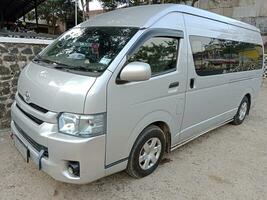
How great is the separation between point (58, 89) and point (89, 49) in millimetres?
734

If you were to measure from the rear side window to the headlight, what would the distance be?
69.1 inches

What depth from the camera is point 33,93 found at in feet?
9.09

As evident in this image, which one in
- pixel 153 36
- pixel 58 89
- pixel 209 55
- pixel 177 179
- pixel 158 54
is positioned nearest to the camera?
pixel 58 89

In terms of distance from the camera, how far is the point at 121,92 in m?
2.63

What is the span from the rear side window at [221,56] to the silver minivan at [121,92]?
0.6 inches

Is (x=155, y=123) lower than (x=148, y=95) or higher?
lower

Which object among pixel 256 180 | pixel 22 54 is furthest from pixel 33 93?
pixel 256 180

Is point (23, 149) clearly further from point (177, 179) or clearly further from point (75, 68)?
point (177, 179)

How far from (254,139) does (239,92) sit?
872 millimetres

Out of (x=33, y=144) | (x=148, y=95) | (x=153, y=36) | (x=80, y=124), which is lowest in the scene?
(x=33, y=144)

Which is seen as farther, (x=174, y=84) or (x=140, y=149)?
(x=174, y=84)

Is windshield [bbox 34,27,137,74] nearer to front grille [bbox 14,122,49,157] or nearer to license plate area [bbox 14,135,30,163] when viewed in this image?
front grille [bbox 14,122,49,157]

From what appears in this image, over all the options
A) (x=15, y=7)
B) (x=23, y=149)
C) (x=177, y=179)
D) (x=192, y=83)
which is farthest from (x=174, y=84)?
(x=15, y=7)

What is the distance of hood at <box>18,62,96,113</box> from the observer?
2.42 m
